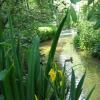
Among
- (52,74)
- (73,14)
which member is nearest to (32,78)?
(52,74)

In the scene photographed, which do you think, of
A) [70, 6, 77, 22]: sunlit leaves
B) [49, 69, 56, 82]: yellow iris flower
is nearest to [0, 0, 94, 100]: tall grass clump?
[49, 69, 56, 82]: yellow iris flower

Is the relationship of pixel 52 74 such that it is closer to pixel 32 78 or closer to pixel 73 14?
pixel 32 78

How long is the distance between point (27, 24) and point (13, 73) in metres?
3.26

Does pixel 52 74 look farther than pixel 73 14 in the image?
Yes

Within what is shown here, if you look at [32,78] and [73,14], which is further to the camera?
[32,78]

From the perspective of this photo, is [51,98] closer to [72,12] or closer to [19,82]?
[19,82]

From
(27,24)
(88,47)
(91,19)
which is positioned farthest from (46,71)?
(88,47)

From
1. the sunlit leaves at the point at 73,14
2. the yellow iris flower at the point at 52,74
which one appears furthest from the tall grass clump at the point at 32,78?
the sunlit leaves at the point at 73,14

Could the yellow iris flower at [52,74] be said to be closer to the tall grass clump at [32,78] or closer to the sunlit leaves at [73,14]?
the tall grass clump at [32,78]

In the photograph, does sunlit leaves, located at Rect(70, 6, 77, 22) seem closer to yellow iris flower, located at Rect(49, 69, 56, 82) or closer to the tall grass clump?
the tall grass clump

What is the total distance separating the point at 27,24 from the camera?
4695mm

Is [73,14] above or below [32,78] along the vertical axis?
above

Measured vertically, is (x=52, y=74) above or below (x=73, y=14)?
below

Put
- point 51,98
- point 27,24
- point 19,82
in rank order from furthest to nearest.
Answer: point 27,24
point 51,98
point 19,82
